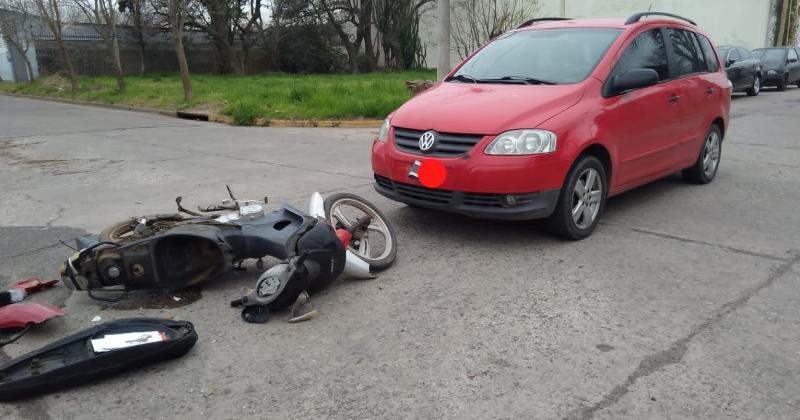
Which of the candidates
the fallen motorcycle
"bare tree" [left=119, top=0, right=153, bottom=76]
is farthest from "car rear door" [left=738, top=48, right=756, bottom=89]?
"bare tree" [left=119, top=0, right=153, bottom=76]

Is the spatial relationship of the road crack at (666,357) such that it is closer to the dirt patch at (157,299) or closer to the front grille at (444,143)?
the front grille at (444,143)

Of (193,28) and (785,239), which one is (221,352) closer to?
(785,239)

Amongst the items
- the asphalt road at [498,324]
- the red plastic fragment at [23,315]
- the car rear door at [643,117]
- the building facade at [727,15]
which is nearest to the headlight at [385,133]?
the asphalt road at [498,324]

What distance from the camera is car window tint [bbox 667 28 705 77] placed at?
6.12 meters

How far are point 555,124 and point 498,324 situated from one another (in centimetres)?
180

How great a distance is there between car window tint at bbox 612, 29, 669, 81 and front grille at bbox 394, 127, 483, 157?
159 centimetres

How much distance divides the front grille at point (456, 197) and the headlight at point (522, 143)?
32 cm

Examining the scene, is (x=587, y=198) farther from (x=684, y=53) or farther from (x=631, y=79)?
(x=684, y=53)

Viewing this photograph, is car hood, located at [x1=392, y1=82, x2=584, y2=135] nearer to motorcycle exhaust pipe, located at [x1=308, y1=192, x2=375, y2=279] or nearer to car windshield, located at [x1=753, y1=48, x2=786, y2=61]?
motorcycle exhaust pipe, located at [x1=308, y1=192, x2=375, y2=279]

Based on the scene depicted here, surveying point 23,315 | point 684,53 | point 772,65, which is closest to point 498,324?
point 23,315

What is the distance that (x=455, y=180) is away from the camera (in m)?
4.64

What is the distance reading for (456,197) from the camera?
4.70 meters

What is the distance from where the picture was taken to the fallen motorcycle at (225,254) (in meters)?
3.65

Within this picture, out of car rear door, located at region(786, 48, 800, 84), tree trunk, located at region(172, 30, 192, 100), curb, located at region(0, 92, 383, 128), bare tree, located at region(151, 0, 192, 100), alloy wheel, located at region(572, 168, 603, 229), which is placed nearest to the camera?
alloy wheel, located at region(572, 168, 603, 229)
